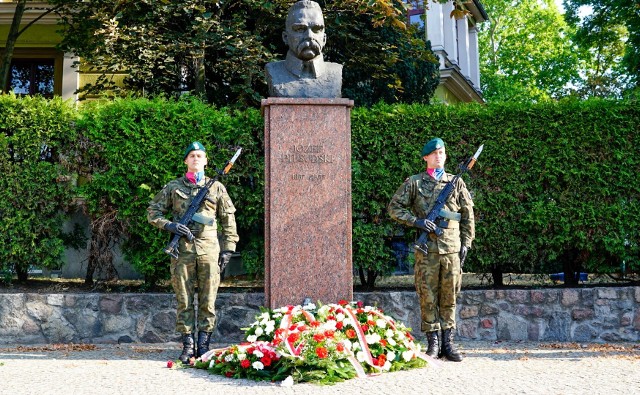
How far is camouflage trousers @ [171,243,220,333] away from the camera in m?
6.32

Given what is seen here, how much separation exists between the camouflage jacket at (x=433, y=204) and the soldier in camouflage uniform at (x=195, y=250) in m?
1.73

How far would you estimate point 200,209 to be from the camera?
6.50 m

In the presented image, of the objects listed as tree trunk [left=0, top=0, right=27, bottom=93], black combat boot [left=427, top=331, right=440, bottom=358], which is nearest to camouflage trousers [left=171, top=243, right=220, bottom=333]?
black combat boot [left=427, top=331, right=440, bottom=358]

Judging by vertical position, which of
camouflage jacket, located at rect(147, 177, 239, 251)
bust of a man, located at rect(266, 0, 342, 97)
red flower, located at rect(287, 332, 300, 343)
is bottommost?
red flower, located at rect(287, 332, 300, 343)

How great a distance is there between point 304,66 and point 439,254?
8.15 feet

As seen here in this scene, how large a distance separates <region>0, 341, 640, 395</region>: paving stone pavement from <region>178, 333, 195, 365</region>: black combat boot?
0.70 ft

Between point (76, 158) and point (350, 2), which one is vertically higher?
point (350, 2)

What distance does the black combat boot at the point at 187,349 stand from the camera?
20.4 feet

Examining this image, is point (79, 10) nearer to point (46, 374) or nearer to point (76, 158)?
point (76, 158)

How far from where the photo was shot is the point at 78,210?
861cm

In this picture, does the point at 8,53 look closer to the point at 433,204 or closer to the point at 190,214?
the point at 190,214

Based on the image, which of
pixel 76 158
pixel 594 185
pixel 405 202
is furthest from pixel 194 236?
pixel 594 185

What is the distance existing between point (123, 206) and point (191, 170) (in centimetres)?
199

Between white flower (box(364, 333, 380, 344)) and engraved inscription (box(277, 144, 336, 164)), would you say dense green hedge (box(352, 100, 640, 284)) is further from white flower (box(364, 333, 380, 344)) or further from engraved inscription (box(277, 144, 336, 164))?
white flower (box(364, 333, 380, 344))
